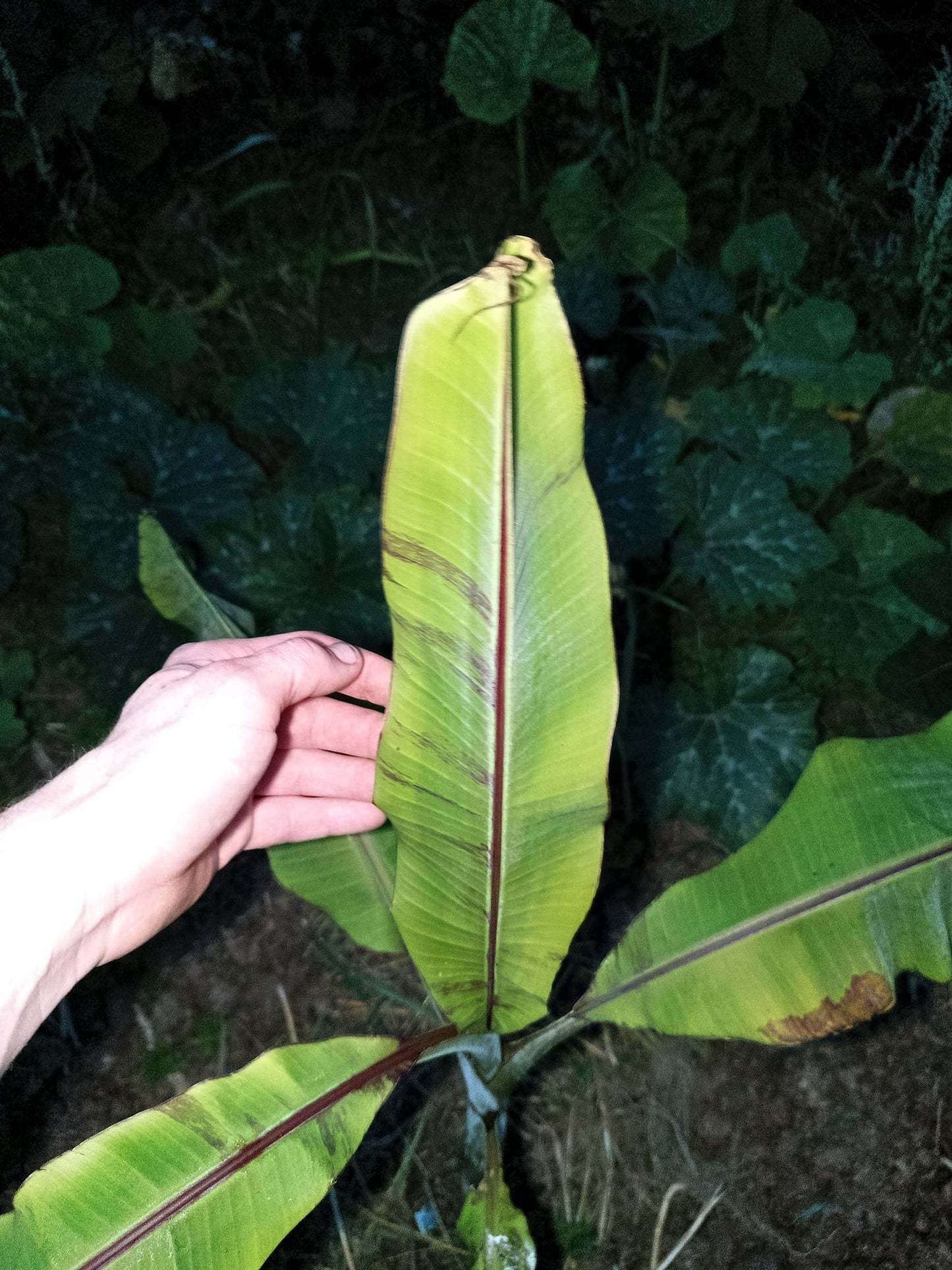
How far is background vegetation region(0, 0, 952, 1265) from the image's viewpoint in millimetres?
1346

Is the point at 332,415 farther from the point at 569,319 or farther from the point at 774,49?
the point at 774,49

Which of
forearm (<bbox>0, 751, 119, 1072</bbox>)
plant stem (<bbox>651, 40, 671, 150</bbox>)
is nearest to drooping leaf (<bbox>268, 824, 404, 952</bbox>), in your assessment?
forearm (<bbox>0, 751, 119, 1072</bbox>)

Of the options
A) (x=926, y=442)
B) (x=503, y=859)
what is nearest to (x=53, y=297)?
(x=503, y=859)

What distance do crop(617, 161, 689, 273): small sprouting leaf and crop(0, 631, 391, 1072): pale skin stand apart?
119cm

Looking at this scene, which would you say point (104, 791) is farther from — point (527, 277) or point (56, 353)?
point (56, 353)

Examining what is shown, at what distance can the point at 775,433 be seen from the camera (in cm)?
145

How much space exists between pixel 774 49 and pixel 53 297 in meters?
1.37

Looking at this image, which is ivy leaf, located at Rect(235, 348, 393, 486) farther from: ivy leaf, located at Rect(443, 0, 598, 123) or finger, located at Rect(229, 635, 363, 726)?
finger, located at Rect(229, 635, 363, 726)

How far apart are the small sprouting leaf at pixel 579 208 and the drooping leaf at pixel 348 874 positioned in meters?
1.19

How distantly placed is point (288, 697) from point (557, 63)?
4.63ft

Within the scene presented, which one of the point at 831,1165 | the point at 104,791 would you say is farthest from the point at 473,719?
the point at 831,1165

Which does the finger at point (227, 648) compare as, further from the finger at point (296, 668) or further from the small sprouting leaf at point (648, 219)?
the small sprouting leaf at point (648, 219)

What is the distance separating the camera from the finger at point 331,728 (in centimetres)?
91

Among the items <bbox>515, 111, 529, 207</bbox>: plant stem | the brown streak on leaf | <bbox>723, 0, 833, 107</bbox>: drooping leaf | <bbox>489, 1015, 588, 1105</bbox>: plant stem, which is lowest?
<bbox>489, 1015, 588, 1105</bbox>: plant stem
